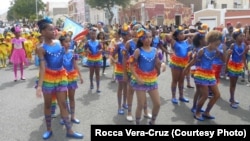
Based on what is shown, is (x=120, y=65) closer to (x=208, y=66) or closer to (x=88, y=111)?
(x=88, y=111)

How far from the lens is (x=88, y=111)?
6.67 m

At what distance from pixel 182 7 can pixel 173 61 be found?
34623 millimetres

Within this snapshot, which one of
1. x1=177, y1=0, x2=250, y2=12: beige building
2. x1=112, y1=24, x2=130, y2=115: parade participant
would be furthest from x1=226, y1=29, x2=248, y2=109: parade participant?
x1=177, y1=0, x2=250, y2=12: beige building

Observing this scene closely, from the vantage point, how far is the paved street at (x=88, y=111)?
557 centimetres

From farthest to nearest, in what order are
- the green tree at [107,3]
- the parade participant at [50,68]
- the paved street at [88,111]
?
the green tree at [107,3]
the paved street at [88,111]
the parade participant at [50,68]

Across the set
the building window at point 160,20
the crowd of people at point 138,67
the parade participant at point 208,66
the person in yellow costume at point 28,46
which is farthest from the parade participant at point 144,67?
the building window at point 160,20

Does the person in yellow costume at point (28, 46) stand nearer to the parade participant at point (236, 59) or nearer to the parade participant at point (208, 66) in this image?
the parade participant at point (236, 59)

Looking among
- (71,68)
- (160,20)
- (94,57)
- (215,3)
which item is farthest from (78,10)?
(71,68)

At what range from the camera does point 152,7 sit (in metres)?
38.1

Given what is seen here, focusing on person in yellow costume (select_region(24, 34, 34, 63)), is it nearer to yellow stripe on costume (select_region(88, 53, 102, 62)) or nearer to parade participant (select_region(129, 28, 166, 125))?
yellow stripe on costume (select_region(88, 53, 102, 62))

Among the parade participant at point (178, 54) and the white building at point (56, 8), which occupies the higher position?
the white building at point (56, 8)

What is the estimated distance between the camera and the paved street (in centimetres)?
557

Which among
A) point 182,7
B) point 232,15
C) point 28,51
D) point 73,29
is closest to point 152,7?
point 182,7

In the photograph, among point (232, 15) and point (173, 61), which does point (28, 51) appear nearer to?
point (173, 61)
